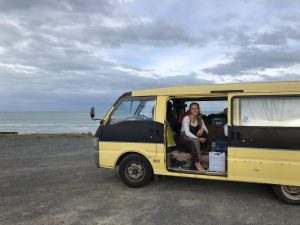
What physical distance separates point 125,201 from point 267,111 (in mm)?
3263

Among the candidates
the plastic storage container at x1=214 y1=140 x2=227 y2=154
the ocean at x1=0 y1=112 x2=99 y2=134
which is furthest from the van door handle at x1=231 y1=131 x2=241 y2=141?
the ocean at x1=0 y1=112 x2=99 y2=134

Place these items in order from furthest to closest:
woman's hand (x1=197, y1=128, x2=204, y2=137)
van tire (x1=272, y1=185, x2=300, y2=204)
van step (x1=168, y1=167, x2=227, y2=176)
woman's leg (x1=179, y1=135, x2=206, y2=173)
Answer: woman's hand (x1=197, y1=128, x2=204, y2=137)
woman's leg (x1=179, y1=135, x2=206, y2=173)
van step (x1=168, y1=167, x2=227, y2=176)
van tire (x1=272, y1=185, x2=300, y2=204)

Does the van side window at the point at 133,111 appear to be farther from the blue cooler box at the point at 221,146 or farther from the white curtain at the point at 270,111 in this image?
the white curtain at the point at 270,111

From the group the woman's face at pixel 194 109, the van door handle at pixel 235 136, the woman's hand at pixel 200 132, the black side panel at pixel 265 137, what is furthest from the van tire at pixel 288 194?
the woman's face at pixel 194 109

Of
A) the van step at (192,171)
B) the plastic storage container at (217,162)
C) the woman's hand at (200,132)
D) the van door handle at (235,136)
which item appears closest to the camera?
the van door handle at (235,136)

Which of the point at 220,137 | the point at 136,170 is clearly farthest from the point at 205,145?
the point at 136,170

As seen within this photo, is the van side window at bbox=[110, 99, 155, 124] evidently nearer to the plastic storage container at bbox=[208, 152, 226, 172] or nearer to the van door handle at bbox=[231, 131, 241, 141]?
the plastic storage container at bbox=[208, 152, 226, 172]

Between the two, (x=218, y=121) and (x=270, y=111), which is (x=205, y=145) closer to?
(x=218, y=121)

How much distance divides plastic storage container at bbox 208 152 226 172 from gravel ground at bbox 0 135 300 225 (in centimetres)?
55

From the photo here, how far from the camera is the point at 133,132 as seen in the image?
7.95 m

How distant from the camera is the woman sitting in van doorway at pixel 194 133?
7.73 m

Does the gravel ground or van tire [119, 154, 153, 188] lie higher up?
van tire [119, 154, 153, 188]

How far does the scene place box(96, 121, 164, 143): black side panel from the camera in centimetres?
772

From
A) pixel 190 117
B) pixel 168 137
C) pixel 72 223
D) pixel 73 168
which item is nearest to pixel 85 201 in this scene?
pixel 72 223
